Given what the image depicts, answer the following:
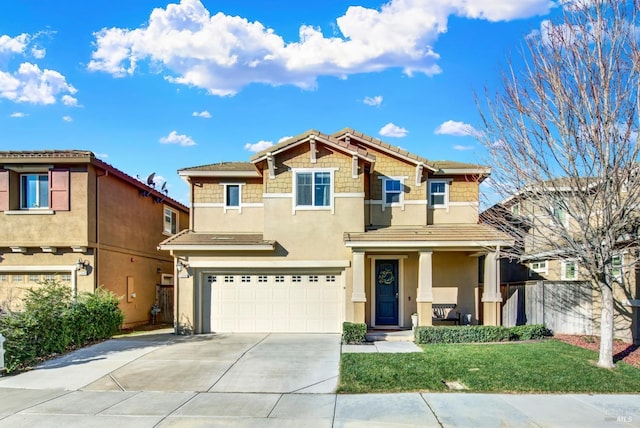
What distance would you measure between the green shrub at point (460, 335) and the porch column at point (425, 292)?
3.19ft

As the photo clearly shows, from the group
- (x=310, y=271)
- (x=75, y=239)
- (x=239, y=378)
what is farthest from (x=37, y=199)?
(x=239, y=378)

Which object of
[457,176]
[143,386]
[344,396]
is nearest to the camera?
[344,396]

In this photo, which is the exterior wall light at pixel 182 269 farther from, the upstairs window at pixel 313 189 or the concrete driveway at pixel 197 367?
the upstairs window at pixel 313 189

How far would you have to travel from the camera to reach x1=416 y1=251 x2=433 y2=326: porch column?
14.1 m

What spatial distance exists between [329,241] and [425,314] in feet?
12.2

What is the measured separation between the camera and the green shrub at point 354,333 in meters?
13.0

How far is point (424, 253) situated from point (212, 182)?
25.1ft

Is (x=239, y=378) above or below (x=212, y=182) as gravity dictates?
below

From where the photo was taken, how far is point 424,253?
14.4 m

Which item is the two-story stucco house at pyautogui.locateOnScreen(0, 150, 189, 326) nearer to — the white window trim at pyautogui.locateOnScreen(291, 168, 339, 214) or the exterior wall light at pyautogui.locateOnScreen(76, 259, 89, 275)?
the exterior wall light at pyautogui.locateOnScreen(76, 259, 89, 275)

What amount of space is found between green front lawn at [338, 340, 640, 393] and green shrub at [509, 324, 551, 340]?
146 cm

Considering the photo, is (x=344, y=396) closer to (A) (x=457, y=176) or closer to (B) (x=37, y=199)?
(A) (x=457, y=176)

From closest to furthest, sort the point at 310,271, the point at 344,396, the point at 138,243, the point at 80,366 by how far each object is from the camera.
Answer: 1. the point at 344,396
2. the point at 80,366
3. the point at 310,271
4. the point at 138,243

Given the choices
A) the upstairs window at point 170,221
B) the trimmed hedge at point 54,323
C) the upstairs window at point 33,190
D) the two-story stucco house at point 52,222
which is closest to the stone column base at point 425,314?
the trimmed hedge at point 54,323
